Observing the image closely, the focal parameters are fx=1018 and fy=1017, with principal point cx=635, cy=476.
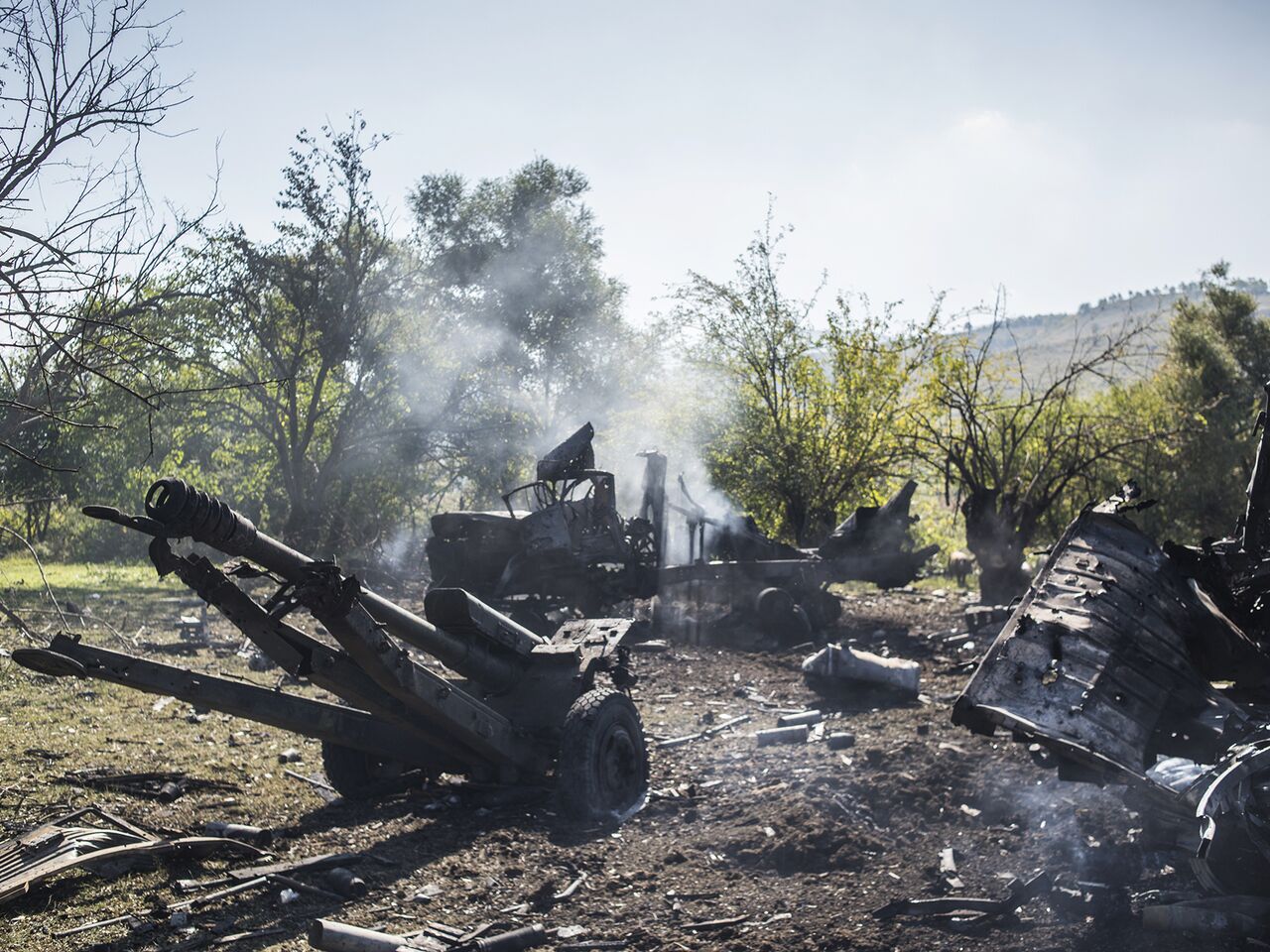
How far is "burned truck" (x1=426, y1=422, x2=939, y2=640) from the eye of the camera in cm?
1370

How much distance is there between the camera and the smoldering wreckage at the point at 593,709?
475 cm

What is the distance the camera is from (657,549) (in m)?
15.0

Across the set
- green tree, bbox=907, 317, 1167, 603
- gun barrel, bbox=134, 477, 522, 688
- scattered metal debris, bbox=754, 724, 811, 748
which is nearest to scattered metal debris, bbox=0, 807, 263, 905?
gun barrel, bbox=134, 477, 522, 688

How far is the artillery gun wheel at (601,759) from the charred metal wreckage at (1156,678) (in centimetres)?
269

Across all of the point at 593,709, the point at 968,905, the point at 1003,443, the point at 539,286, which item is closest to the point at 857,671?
the point at 593,709

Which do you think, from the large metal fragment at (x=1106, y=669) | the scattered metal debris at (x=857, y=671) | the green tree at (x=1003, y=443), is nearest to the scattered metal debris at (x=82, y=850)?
the large metal fragment at (x=1106, y=669)

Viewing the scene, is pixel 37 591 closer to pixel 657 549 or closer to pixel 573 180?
pixel 657 549

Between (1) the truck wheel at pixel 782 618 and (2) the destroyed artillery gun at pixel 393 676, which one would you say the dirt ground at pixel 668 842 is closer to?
(2) the destroyed artillery gun at pixel 393 676

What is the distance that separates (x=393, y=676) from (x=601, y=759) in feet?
5.87

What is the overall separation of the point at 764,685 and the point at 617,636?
4.33 m

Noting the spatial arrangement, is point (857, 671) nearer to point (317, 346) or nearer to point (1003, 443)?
point (1003, 443)

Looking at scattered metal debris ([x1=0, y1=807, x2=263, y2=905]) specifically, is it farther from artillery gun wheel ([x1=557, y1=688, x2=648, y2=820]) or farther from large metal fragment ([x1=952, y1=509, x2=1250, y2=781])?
large metal fragment ([x1=952, y1=509, x2=1250, y2=781])

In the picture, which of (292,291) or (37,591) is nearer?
(37,591)

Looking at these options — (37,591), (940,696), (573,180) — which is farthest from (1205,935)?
(573,180)
